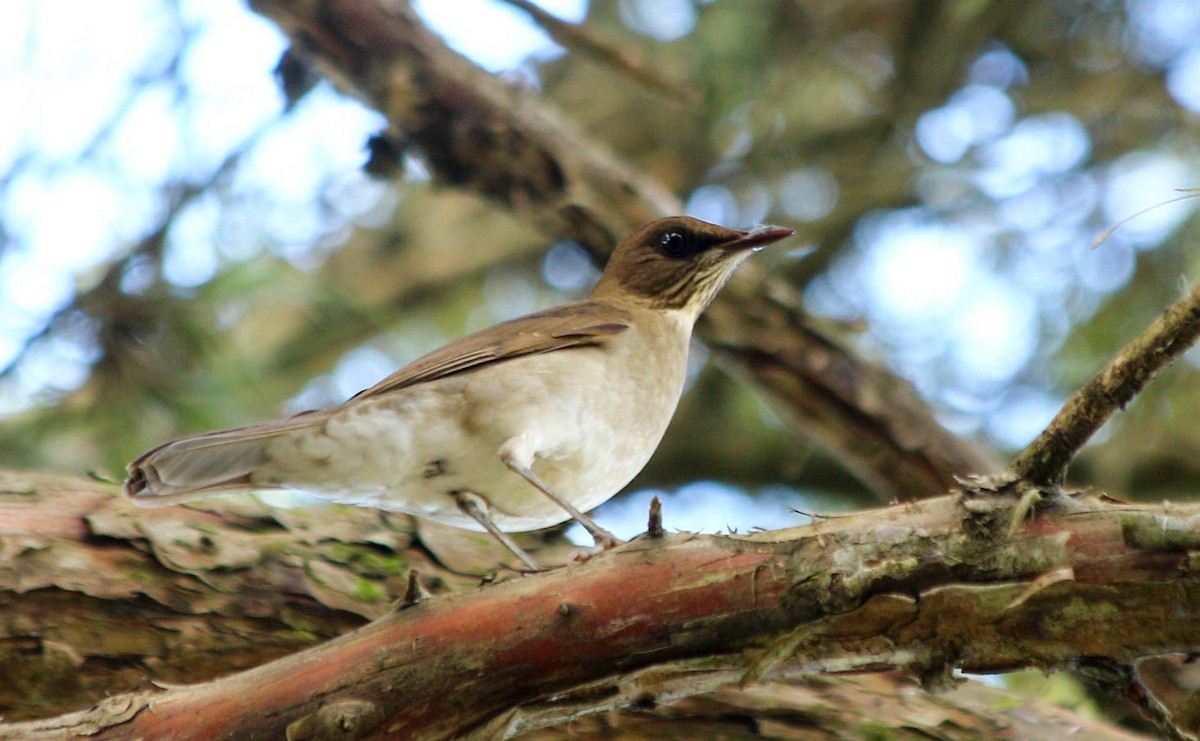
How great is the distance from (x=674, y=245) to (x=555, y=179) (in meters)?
0.73

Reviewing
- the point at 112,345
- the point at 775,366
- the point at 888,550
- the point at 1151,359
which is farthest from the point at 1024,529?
the point at 112,345

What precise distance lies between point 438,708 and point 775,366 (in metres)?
3.40

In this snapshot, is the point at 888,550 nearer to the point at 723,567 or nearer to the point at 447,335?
the point at 723,567

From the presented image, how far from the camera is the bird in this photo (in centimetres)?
449

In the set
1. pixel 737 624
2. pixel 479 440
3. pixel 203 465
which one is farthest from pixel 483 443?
pixel 737 624

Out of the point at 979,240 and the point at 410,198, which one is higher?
the point at 410,198

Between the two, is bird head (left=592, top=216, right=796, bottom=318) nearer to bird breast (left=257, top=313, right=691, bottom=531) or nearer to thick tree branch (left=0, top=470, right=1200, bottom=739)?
bird breast (left=257, top=313, right=691, bottom=531)

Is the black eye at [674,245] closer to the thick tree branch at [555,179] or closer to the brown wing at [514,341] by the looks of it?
the thick tree branch at [555,179]

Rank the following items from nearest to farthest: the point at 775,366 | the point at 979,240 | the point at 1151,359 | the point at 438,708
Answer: the point at 1151,359, the point at 438,708, the point at 775,366, the point at 979,240

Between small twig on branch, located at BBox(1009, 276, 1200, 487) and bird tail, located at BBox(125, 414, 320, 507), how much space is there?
2.75 metres

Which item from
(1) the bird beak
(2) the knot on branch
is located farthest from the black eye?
(2) the knot on branch

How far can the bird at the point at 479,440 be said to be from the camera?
449cm

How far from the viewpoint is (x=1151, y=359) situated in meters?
2.68

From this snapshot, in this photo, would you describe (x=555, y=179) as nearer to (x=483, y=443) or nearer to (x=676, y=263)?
(x=676, y=263)
